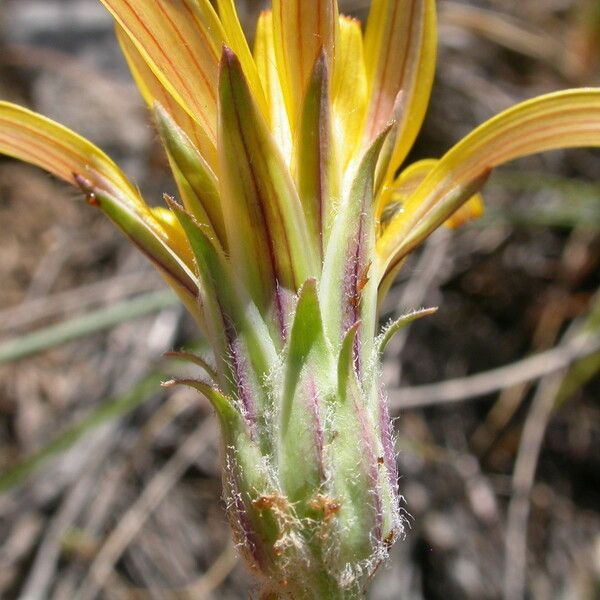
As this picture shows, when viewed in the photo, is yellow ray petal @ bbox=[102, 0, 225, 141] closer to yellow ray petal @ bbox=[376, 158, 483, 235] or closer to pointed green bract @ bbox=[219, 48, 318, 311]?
pointed green bract @ bbox=[219, 48, 318, 311]

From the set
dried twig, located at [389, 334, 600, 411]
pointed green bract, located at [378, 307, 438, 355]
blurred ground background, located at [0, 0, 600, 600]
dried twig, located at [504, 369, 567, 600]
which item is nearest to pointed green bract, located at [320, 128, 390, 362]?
pointed green bract, located at [378, 307, 438, 355]

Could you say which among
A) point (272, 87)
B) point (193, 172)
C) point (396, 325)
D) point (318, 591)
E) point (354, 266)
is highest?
point (272, 87)

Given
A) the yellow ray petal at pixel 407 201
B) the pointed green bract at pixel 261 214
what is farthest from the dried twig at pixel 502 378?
the pointed green bract at pixel 261 214

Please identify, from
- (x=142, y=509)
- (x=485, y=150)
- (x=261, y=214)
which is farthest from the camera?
(x=142, y=509)

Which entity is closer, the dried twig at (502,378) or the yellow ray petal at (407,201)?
the yellow ray petal at (407,201)

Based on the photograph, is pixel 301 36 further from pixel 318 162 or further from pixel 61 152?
pixel 61 152

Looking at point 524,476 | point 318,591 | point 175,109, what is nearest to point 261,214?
point 175,109

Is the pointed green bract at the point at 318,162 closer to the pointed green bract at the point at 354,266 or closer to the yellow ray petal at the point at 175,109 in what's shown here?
the pointed green bract at the point at 354,266
